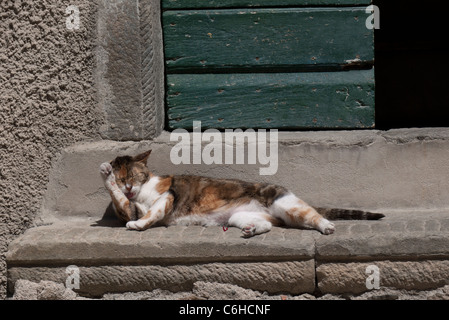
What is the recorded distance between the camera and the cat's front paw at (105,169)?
10.6 ft

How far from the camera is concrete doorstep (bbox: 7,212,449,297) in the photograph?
2875 mm

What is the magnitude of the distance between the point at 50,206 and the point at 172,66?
107 centimetres

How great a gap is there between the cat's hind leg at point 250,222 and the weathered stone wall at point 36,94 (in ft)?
3.35

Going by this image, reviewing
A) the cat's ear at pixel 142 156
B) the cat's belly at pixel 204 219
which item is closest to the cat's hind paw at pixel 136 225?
the cat's belly at pixel 204 219

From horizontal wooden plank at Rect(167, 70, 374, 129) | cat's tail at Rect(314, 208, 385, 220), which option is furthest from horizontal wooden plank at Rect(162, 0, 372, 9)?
cat's tail at Rect(314, 208, 385, 220)

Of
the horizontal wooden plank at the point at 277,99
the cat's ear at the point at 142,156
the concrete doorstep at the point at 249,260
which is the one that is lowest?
the concrete doorstep at the point at 249,260

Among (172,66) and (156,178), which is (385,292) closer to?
(156,178)

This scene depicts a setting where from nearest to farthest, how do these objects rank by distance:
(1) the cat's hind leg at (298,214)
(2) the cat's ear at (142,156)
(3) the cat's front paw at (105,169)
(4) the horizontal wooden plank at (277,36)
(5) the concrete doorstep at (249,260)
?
(5) the concrete doorstep at (249,260), (1) the cat's hind leg at (298,214), (3) the cat's front paw at (105,169), (2) the cat's ear at (142,156), (4) the horizontal wooden plank at (277,36)

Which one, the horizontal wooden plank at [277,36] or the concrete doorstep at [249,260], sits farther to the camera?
the horizontal wooden plank at [277,36]

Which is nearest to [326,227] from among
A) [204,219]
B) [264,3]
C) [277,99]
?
[204,219]

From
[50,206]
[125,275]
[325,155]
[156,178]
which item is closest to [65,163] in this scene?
[50,206]

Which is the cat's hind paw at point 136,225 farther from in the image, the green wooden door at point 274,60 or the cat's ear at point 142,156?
the green wooden door at point 274,60

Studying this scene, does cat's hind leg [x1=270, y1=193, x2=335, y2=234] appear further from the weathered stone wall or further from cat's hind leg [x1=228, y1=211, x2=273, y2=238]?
the weathered stone wall

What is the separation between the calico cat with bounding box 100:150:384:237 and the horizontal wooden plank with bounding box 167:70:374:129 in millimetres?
392
